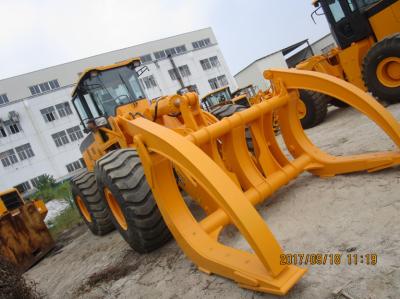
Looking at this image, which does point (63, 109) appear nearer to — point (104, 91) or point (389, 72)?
point (104, 91)

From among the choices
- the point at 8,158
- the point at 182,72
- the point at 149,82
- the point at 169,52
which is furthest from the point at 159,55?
the point at 8,158

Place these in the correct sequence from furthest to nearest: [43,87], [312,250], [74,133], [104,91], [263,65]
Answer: [263,65], [43,87], [74,133], [104,91], [312,250]

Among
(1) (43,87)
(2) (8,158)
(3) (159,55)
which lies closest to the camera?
(2) (8,158)

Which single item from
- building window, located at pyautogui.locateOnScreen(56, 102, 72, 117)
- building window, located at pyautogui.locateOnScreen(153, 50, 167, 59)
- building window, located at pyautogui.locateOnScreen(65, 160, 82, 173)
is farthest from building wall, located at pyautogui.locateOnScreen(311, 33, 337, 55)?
building window, located at pyautogui.locateOnScreen(65, 160, 82, 173)

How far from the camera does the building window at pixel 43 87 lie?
3388 centimetres

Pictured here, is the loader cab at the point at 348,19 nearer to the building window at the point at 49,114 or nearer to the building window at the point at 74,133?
the building window at the point at 74,133

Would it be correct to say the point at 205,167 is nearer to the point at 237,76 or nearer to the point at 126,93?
the point at 126,93

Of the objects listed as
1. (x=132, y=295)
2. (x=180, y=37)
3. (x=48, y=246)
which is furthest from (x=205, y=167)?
(x=180, y=37)

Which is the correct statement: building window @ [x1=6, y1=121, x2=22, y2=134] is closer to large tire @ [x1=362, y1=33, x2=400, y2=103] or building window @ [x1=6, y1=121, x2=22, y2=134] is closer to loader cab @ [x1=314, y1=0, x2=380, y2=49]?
loader cab @ [x1=314, y1=0, x2=380, y2=49]

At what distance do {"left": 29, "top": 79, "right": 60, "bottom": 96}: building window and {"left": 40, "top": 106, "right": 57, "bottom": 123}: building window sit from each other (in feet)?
16.3

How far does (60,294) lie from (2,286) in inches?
26.1

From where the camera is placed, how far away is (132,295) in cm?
291

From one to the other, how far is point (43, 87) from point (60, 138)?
734cm

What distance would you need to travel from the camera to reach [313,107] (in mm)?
7605
